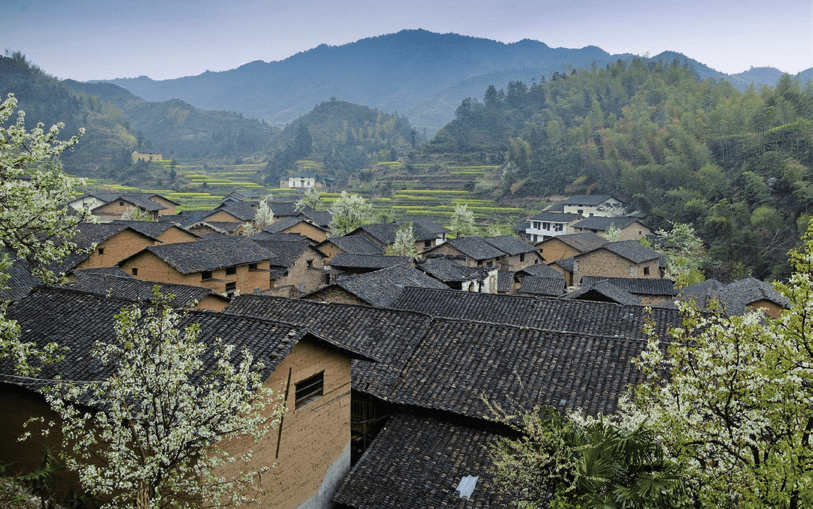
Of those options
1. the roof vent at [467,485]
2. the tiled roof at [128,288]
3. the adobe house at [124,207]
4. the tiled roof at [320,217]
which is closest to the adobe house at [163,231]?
the tiled roof at [128,288]

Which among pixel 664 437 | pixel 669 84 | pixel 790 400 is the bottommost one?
pixel 664 437

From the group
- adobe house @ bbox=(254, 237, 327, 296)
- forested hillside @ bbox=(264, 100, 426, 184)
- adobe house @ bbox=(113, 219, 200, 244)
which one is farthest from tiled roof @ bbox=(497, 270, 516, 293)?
forested hillside @ bbox=(264, 100, 426, 184)

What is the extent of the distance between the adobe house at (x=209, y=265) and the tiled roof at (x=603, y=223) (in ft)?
142

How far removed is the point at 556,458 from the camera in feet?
23.3

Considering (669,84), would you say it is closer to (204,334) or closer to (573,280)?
(573,280)

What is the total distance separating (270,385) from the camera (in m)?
10.5

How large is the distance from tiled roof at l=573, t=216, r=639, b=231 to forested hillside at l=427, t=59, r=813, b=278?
20.5ft

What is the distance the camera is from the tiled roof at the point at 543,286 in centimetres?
3800

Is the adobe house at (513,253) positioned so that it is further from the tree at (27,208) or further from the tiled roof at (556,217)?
the tree at (27,208)

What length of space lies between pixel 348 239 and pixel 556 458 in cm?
4186

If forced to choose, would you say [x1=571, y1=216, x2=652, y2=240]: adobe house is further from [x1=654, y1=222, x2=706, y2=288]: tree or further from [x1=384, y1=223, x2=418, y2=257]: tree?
[x1=384, y1=223, x2=418, y2=257]: tree

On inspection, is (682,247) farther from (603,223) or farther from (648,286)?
(648,286)

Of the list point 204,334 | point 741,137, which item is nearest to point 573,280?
point 741,137

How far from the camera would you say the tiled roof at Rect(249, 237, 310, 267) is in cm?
3839
